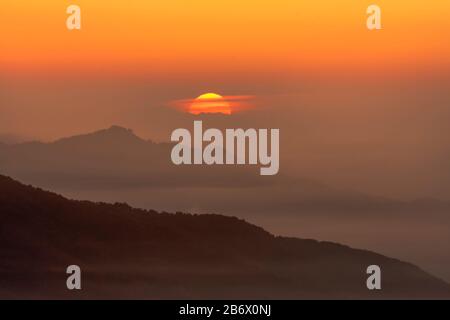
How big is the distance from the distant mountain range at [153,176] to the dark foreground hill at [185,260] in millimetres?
146

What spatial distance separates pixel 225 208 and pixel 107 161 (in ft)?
2.75

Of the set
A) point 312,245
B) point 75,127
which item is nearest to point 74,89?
point 75,127

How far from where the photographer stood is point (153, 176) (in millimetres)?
11625

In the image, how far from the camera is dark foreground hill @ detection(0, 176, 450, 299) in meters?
11.6

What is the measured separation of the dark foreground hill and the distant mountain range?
0.15 meters

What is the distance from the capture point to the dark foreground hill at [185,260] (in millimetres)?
11609

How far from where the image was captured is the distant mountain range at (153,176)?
1161cm

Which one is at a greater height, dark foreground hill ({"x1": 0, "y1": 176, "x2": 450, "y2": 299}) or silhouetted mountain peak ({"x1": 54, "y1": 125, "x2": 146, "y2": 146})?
silhouetted mountain peak ({"x1": 54, "y1": 125, "x2": 146, "y2": 146})

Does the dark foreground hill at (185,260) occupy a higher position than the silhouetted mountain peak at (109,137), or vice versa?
the silhouetted mountain peak at (109,137)

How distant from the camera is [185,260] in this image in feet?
38.2

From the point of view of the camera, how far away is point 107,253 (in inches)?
458

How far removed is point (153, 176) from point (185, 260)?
59 cm

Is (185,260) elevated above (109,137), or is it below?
below

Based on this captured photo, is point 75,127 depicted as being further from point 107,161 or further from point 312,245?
point 312,245
